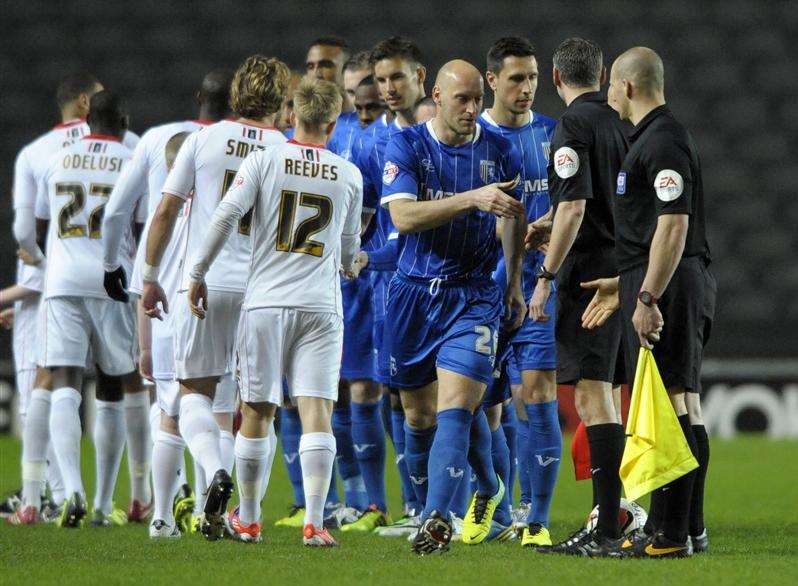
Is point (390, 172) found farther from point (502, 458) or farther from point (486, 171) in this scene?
point (502, 458)

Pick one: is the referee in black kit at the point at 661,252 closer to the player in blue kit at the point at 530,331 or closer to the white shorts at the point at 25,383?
the player in blue kit at the point at 530,331

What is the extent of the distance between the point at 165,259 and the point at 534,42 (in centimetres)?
1054

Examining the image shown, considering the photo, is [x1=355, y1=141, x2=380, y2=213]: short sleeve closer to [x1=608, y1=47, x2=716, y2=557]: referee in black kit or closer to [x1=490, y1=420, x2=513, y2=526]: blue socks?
[x1=490, y1=420, x2=513, y2=526]: blue socks

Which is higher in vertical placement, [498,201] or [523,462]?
[498,201]

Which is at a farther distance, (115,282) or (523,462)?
(523,462)

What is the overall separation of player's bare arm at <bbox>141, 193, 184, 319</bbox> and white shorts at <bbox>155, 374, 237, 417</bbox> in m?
0.44

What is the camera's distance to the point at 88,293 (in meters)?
7.45

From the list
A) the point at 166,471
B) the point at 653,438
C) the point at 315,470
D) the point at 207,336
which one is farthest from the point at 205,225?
the point at 653,438

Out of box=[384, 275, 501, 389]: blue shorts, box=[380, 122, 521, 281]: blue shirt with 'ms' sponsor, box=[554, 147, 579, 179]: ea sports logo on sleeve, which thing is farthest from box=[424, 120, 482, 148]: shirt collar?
box=[384, 275, 501, 389]: blue shorts

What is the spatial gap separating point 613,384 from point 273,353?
Result: 4.80 feet

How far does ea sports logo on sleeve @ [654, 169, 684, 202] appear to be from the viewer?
17.1 feet

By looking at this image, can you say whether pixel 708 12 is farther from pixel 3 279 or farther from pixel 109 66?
pixel 3 279

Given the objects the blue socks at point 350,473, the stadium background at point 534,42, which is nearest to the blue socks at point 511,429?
the blue socks at point 350,473

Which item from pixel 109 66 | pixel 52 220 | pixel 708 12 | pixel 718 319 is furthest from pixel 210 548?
pixel 708 12
